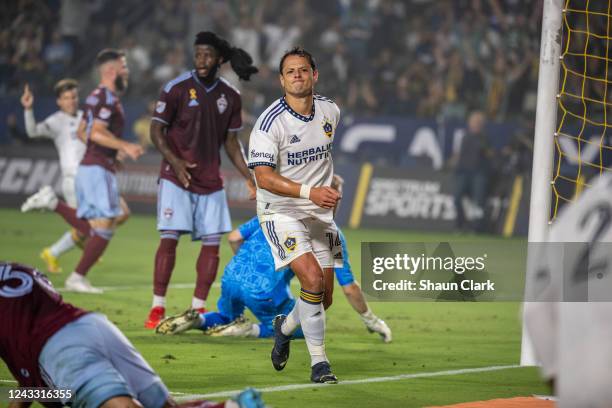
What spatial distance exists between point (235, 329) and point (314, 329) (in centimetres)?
200

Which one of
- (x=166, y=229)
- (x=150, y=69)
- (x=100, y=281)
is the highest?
(x=150, y=69)

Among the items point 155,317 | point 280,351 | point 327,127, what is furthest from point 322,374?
point 155,317

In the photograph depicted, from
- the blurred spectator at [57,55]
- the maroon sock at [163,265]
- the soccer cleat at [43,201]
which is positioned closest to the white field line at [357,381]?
the maroon sock at [163,265]

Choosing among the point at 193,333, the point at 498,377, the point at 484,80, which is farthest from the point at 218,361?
the point at 484,80

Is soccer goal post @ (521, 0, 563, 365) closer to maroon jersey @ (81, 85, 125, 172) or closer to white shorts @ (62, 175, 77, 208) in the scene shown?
maroon jersey @ (81, 85, 125, 172)

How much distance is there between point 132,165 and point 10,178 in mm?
2374

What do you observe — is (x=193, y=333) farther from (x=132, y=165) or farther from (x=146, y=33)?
(x=146, y=33)

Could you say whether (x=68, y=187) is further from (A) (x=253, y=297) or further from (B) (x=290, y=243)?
Result: (B) (x=290, y=243)

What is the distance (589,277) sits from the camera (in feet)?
11.1

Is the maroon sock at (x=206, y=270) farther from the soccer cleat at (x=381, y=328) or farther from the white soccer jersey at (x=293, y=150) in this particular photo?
the white soccer jersey at (x=293, y=150)

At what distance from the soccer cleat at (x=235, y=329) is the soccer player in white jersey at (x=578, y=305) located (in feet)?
20.3

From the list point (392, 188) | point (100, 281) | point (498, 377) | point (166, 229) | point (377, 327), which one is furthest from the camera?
point (392, 188)

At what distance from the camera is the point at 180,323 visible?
934 cm

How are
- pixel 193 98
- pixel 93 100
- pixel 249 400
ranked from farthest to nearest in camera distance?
pixel 93 100, pixel 193 98, pixel 249 400
